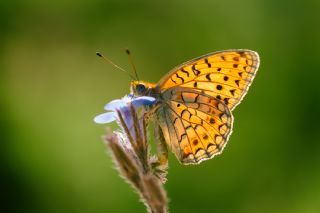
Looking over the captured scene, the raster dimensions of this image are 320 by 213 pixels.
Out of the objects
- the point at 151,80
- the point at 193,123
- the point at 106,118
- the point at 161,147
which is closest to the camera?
the point at 106,118

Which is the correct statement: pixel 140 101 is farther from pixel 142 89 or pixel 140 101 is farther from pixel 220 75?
pixel 220 75

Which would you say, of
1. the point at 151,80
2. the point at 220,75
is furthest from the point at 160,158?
the point at 151,80

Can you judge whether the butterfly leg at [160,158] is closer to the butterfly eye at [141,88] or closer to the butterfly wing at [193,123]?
the butterfly wing at [193,123]

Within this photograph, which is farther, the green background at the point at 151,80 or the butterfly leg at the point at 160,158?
the green background at the point at 151,80

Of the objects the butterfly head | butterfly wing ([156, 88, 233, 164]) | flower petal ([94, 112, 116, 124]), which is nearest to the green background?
butterfly wing ([156, 88, 233, 164])

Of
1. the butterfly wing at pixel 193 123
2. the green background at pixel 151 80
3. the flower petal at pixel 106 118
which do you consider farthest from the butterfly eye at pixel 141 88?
the green background at pixel 151 80

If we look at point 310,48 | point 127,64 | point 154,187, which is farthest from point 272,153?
point 154,187

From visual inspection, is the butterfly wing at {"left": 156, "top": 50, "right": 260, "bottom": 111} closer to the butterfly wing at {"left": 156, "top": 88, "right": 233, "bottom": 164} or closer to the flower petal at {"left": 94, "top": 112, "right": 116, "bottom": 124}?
the butterfly wing at {"left": 156, "top": 88, "right": 233, "bottom": 164}
